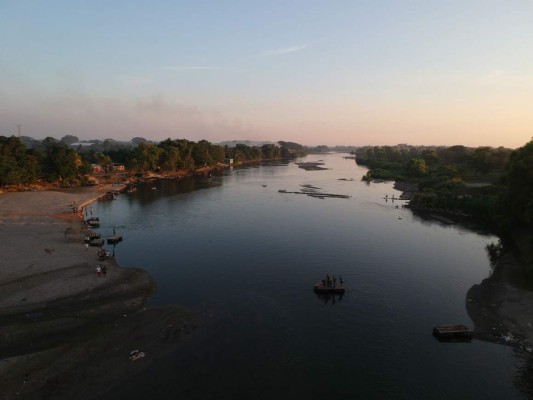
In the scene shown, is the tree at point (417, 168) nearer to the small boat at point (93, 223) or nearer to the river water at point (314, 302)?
the river water at point (314, 302)

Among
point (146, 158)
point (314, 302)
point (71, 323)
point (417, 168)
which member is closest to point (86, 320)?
point (71, 323)

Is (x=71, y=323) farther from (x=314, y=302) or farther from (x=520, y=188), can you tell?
(x=520, y=188)

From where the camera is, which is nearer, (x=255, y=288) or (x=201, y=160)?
(x=255, y=288)

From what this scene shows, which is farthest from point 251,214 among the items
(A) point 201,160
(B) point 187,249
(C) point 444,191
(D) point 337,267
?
(A) point 201,160

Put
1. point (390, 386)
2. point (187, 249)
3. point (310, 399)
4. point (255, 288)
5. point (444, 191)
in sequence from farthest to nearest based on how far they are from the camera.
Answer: point (444, 191) < point (187, 249) < point (255, 288) < point (390, 386) < point (310, 399)

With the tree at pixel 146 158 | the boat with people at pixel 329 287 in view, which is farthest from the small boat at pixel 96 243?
the tree at pixel 146 158

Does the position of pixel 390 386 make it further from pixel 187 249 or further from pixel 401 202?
pixel 401 202
